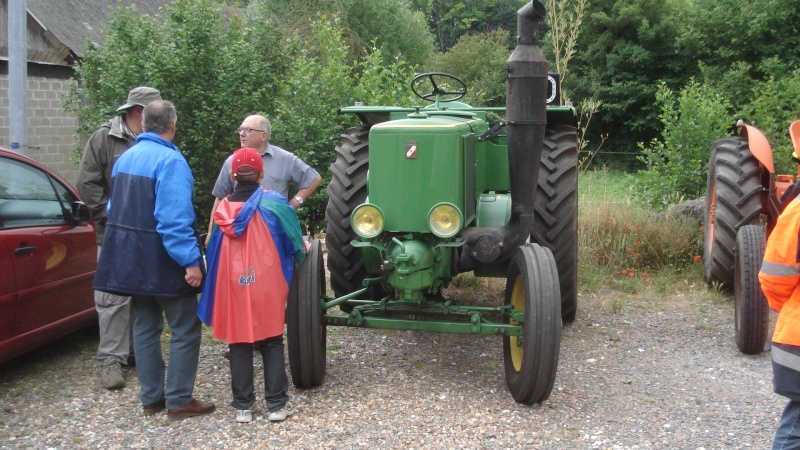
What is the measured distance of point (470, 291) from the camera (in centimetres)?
765

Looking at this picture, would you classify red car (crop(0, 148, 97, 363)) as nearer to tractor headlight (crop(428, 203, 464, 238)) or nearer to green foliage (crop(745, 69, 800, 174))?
tractor headlight (crop(428, 203, 464, 238))

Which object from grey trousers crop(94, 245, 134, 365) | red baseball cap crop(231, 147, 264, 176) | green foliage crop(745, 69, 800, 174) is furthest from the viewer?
green foliage crop(745, 69, 800, 174)

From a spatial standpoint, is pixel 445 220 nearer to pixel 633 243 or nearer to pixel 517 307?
pixel 517 307

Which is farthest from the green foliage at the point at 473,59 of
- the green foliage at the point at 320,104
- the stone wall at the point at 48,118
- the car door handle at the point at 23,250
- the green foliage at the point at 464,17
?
the car door handle at the point at 23,250

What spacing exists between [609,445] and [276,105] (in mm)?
5709

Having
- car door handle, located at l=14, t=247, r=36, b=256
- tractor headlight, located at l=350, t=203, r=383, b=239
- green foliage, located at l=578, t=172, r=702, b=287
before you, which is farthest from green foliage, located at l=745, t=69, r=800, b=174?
car door handle, located at l=14, t=247, r=36, b=256

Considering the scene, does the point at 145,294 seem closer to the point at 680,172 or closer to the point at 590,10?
the point at 680,172

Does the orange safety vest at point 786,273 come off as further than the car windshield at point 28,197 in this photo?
No

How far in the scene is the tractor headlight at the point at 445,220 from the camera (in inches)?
187

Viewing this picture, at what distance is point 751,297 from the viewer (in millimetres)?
5613

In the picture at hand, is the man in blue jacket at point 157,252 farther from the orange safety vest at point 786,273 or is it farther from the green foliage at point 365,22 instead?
the green foliage at point 365,22

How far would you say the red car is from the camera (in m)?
4.83

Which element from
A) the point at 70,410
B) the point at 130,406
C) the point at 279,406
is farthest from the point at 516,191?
the point at 70,410

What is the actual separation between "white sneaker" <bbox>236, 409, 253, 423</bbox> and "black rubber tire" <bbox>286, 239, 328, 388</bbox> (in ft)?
1.50
